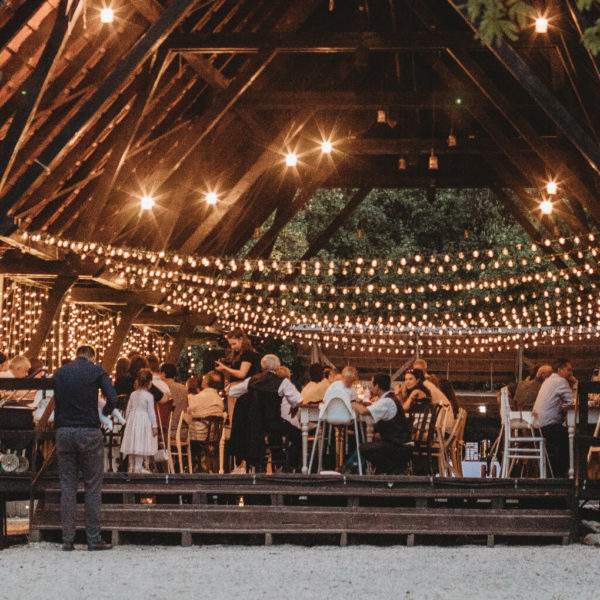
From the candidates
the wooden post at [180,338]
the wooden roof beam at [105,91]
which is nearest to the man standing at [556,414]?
the wooden roof beam at [105,91]

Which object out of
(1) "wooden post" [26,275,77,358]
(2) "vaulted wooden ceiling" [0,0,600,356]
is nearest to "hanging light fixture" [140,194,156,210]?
(2) "vaulted wooden ceiling" [0,0,600,356]

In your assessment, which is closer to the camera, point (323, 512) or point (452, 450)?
point (323, 512)

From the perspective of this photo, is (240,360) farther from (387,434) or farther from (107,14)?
(107,14)

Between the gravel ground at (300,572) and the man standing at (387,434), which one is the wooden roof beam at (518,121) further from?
the gravel ground at (300,572)

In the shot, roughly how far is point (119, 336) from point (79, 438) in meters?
8.31

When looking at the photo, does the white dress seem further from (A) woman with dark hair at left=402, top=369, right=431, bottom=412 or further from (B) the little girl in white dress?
(A) woman with dark hair at left=402, top=369, right=431, bottom=412

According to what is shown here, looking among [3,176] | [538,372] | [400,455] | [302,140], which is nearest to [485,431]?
[302,140]

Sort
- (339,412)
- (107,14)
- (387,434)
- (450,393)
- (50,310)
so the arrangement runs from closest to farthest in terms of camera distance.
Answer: (387,434)
(339,412)
(107,14)
(450,393)
(50,310)

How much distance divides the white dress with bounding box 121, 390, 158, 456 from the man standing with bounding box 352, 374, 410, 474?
1.81 metres

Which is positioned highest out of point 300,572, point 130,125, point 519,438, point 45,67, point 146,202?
point 130,125

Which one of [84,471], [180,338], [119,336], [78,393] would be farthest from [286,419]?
[180,338]

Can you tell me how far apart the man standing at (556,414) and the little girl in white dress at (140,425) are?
3606 millimetres

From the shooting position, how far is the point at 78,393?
7.32 metres

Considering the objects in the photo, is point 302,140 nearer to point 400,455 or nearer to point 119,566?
point 400,455
